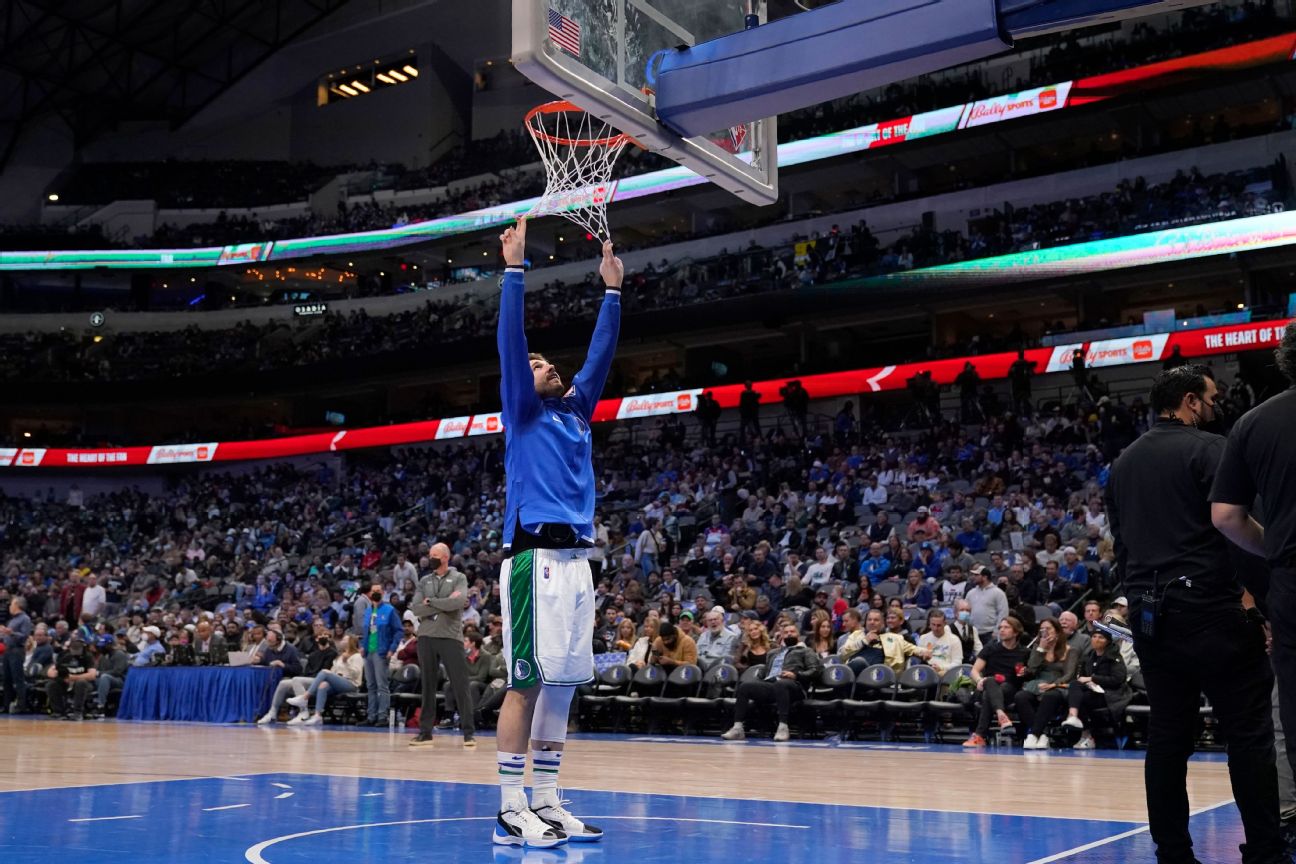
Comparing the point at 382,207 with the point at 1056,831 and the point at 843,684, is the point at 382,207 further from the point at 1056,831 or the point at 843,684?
the point at 1056,831

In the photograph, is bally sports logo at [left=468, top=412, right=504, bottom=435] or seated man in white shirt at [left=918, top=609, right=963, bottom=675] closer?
seated man in white shirt at [left=918, top=609, right=963, bottom=675]

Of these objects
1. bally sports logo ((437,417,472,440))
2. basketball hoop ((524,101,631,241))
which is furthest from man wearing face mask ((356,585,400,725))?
bally sports logo ((437,417,472,440))

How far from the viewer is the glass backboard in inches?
236

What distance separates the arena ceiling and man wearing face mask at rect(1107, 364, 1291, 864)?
1679 inches

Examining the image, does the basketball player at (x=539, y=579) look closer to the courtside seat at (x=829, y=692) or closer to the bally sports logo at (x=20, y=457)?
the courtside seat at (x=829, y=692)

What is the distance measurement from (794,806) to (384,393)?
36.6m

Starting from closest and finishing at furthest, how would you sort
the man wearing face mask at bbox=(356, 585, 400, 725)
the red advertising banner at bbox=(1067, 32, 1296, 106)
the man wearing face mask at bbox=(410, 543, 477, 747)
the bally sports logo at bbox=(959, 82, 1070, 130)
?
the man wearing face mask at bbox=(410, 543, 477, 747)
the man wearing face mask at bbox=(356, 585, 400, 725)
the red advertising banner at bbox=(1067, 32, 1296, 106)
the bally sports logo at bbox=(959, 82, 1070, 130)

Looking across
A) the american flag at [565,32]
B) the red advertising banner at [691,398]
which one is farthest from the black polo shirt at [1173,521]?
the red advertising banner at [691,398]

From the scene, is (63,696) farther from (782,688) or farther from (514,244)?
(514,244)

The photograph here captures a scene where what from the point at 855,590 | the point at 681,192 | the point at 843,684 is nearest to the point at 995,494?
the point at 855,590

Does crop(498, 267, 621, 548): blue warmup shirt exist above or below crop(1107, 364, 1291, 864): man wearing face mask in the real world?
above

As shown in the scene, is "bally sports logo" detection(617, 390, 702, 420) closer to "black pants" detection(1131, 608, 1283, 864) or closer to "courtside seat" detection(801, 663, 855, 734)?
"courtside seat" detection(801, 663, 855, 734)

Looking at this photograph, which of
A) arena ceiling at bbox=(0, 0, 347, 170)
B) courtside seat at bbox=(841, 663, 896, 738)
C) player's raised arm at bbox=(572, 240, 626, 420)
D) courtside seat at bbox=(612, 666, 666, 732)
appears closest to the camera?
player's raised arm at bbox=(572, 240, 626, 420)

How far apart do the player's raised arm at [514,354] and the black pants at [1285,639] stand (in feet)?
9.99
